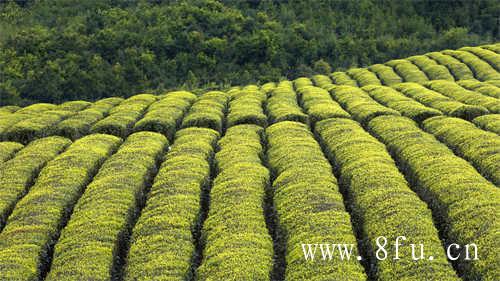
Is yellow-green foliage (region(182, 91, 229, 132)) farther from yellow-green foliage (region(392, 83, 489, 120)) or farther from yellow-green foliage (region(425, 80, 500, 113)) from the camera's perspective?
yellow-green foliage (region(425, 80, 500, 113))

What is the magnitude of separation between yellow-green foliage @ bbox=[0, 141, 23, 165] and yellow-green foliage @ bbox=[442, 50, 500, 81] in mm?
44022

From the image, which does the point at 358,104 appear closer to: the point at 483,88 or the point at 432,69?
the point at 483,88

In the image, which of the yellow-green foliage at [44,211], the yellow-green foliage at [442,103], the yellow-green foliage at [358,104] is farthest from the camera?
the yellow-green foliage at [358,104]

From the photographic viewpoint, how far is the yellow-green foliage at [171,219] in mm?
16922

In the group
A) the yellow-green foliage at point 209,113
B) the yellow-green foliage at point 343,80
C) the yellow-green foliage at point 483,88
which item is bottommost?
the yellow-green foliage at point 343,80

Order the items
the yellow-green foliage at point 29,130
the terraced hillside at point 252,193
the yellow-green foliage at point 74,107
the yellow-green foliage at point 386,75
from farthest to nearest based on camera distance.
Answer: the yellow-green foliage at point 386,75 → the yellow-green foliage at point 74,107 → the yellow-green foliage at point 29,130 → the terraced hillside at point 252,193

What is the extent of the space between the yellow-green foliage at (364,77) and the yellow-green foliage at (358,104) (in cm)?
912

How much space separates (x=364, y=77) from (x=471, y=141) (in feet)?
106

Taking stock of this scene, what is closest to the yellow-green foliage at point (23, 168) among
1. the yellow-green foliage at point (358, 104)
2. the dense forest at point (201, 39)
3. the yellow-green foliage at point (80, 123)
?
the yellow-green foliage at point (80, 123)

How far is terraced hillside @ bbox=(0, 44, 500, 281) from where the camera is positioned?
55.1 feet

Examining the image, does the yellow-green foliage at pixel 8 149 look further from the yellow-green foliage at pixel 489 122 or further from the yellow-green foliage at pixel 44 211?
the yellow-green foliage at pixel 489 122

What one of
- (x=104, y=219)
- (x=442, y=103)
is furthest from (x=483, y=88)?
(x=104, y=219)

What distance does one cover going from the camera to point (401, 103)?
3678cm

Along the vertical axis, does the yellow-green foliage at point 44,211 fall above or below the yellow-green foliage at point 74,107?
above
